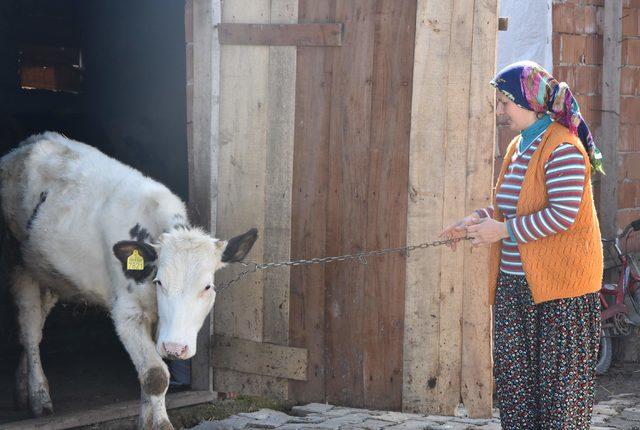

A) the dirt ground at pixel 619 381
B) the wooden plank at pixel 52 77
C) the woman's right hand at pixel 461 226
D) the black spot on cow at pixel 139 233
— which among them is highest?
the wooden plank at pixel 52 77

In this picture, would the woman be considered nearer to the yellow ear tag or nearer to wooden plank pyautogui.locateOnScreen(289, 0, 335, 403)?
wooden plank pyautogui.locateOnScreen(289, 0, 335, 403)

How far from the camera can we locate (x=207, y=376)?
7.09 m

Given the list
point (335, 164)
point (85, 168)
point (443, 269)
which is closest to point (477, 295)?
point (443, 269)

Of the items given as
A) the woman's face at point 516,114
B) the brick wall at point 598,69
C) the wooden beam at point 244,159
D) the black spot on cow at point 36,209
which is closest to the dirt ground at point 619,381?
the brick wall at point 598,69

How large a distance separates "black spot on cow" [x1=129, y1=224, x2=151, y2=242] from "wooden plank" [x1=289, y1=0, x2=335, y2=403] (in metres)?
1.03

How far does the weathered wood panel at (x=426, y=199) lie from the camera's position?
20.2 ft

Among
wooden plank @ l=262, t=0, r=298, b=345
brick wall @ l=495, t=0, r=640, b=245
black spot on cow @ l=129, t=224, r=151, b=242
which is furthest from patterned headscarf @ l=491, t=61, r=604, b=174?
brick wall @ l=495, t=0, r=640, b=245

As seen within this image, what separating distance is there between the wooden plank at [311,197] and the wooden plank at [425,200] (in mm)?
609

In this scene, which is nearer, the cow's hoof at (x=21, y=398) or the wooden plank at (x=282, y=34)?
the wooden plank at (x=282, y=34)

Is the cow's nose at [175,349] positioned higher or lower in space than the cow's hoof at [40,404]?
higher

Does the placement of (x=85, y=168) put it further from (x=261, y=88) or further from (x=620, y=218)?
(x=620, y=218)

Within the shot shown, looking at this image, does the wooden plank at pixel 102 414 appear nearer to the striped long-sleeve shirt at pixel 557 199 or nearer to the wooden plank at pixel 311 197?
the wooden plank at pixel 311 197

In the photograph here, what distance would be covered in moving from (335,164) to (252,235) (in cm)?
85

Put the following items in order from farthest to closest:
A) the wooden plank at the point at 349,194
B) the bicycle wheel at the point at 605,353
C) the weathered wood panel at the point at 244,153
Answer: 1. the bicycle wheel at the point at 605,353
2. the weathered wood panel at the point at 244,153
3. the wooden plank at the point at 349,194
